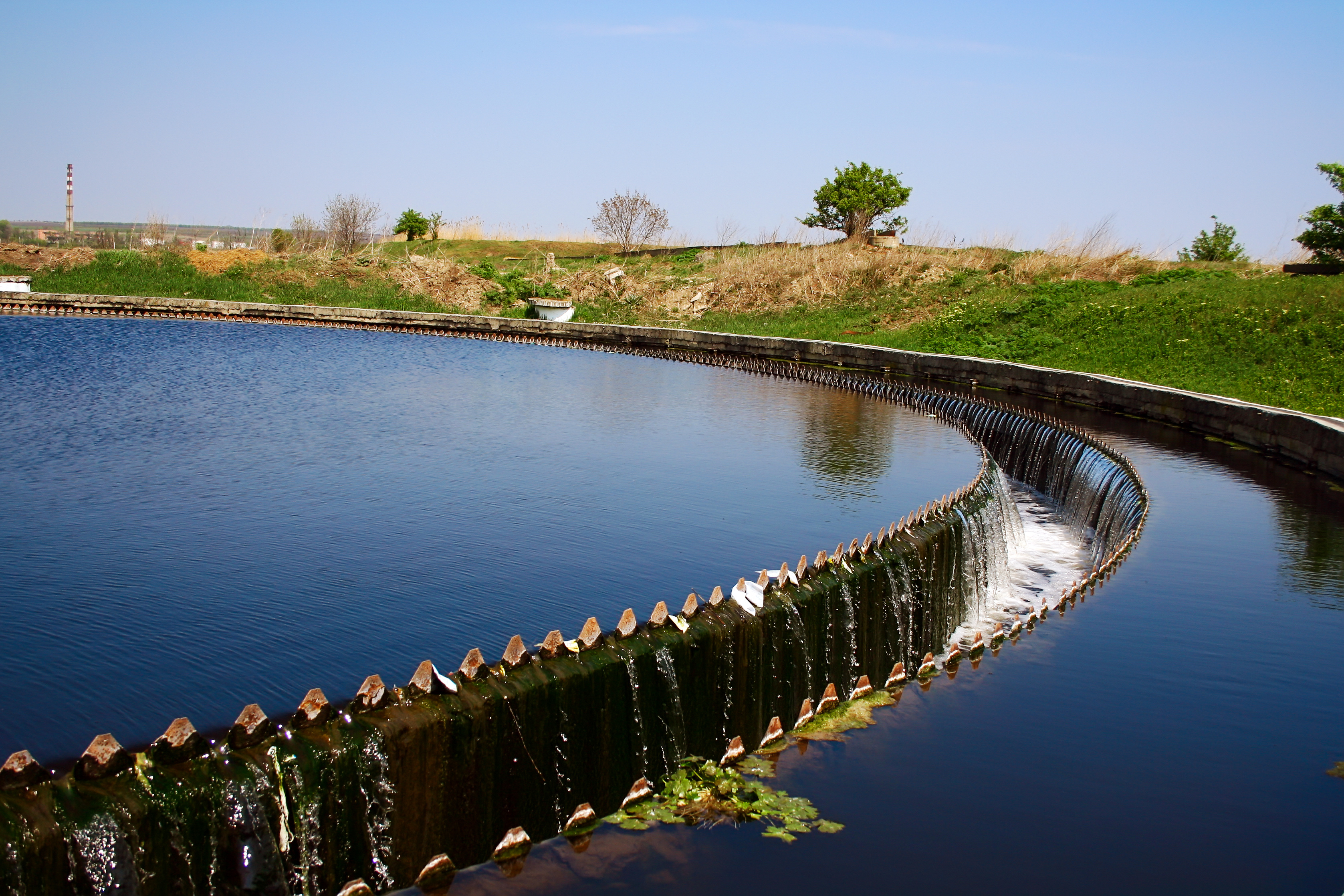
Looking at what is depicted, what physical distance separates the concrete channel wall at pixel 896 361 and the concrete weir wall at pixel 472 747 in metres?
9.82

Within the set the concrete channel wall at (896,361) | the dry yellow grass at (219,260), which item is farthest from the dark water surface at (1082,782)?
the dry yellow grass at (219,260)

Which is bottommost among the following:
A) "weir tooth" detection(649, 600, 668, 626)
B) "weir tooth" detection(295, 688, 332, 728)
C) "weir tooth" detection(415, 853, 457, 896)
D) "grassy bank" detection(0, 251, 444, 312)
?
"weir tooth" detection(415, 853, 457, 896)

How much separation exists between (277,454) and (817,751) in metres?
9.48

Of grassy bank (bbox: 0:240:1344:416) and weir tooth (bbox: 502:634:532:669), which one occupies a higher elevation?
grassy bank (bbox: 0:240:1344:416)

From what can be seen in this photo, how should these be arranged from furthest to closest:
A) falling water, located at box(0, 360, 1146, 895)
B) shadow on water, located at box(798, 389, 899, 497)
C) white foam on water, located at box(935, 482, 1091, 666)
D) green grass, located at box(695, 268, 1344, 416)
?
green grass, located at box(695, 268, 1344, 416) → shadow on water, located at box(798, 389, 899, 497) → white foam on water, located at box(935, 482, 1091, 666) → falling water, located at box(0, 360, 1146, 895)

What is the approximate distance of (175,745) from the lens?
13.9 feet

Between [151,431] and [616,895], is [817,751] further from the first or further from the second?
A: [151,431]

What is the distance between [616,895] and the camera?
4652mm

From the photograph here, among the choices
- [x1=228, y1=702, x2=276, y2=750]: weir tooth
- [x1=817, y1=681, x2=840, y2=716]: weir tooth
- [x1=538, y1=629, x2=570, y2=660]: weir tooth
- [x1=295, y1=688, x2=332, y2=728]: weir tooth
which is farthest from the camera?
[x1=817, y1=681, x2=840, y2=716]: weir tooth

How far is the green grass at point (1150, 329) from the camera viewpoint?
23.5 meters

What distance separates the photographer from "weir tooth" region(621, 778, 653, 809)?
569 centimetres

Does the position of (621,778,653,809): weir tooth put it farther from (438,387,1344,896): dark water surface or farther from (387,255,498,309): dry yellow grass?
(387,255,498,309): dry yellow grass

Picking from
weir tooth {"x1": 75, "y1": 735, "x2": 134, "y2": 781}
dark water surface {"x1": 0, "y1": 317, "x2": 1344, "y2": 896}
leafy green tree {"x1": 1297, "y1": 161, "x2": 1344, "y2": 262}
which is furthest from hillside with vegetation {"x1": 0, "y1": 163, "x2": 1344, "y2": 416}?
weir tooth {"x1": 75, "y1": 735, "x2": 134, "y2": 781}

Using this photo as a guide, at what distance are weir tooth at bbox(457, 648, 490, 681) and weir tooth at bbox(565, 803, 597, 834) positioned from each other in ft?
2.79
